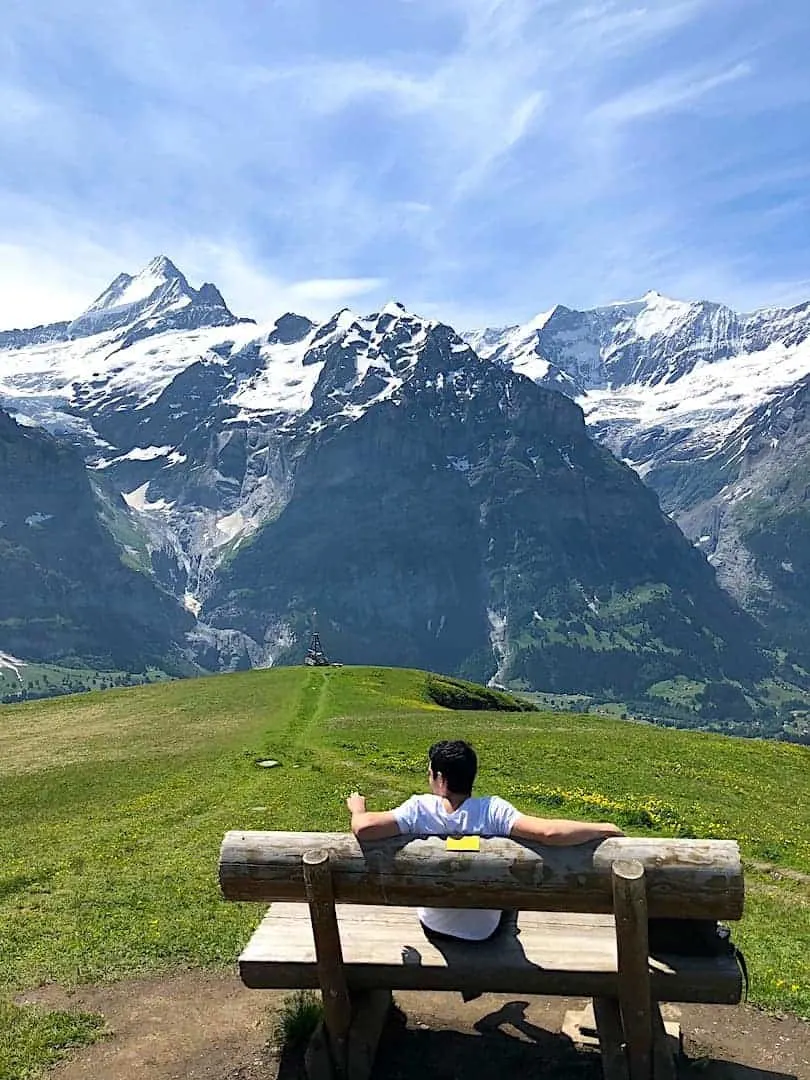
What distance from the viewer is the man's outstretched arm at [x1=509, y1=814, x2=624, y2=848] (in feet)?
30.0

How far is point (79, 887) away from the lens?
20359mm

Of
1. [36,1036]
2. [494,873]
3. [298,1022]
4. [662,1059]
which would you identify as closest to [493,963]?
[494,873]

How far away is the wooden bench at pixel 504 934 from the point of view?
9023mm

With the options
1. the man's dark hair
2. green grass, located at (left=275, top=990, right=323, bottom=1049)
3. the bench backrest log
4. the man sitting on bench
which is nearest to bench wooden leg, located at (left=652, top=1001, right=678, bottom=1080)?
the bench backrest log

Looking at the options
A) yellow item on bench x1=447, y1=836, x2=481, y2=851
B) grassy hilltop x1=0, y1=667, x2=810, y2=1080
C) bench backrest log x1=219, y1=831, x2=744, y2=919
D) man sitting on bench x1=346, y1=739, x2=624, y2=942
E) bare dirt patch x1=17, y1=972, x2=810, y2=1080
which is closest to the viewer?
bench backrest log x1=219, y1=831, x2=744, y2=919

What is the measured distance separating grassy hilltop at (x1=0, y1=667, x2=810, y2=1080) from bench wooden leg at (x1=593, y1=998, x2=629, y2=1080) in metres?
4.75

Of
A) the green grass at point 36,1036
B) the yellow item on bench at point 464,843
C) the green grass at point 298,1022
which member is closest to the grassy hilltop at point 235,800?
the green grass at point 36,1036

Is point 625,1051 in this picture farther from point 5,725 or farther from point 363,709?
point 5,725

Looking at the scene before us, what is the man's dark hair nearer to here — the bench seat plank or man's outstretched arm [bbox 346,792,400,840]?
man's outstretched arm [bbox 346,792,400,840]

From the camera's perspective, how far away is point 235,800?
98.8 ft

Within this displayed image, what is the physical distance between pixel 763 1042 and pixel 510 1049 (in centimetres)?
369

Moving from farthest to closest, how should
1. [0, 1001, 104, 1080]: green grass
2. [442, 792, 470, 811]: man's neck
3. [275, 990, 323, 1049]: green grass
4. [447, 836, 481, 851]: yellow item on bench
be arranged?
[275, 990, 323, 1049]: green grass, [0, 1001, 104, 1080]: green grass, [442, 792, 470, 811]: man's neck, [447, 836, 481, 851]: yellow item on bench

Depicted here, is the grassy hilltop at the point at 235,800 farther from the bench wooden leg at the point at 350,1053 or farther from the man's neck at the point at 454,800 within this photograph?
the man's neck at the point at 454,800

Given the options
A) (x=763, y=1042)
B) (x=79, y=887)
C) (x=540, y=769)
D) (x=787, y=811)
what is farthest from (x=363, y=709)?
(x=763, y=1042)
